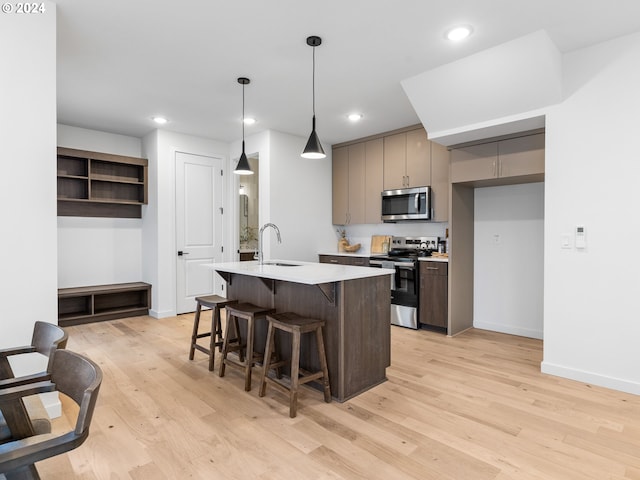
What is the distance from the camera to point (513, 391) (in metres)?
2.83

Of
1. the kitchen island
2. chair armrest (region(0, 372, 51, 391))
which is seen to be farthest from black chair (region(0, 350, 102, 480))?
the kitchen island

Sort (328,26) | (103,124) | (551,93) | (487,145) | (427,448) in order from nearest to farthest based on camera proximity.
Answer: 1. (427,448)
2. (328,26)
3. (551,93)
4. (487,145)
5. (103,124)

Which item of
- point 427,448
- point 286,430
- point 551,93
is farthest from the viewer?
point 551,93

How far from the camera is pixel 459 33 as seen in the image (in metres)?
2.71

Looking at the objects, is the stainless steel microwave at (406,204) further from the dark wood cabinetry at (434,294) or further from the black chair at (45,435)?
the black chair at (45,435)

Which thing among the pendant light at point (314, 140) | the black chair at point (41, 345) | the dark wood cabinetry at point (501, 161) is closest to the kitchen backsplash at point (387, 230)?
the dark wood cabinetry at point (501, 161)

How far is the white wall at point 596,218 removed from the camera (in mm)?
2775

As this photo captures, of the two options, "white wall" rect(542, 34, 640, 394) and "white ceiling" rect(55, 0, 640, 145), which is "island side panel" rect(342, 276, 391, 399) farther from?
"white ceiling" rect(55, 0, 640, 145)

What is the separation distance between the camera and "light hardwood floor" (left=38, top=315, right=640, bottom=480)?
1.92 m

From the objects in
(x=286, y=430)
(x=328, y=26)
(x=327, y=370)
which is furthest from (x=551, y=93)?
(x=286, y=430)

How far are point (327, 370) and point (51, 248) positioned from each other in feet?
6.50

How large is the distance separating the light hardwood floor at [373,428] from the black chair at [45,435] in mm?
808

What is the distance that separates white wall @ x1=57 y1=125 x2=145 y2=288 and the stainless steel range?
357 cm

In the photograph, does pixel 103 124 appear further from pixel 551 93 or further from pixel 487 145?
pixel 551 93
